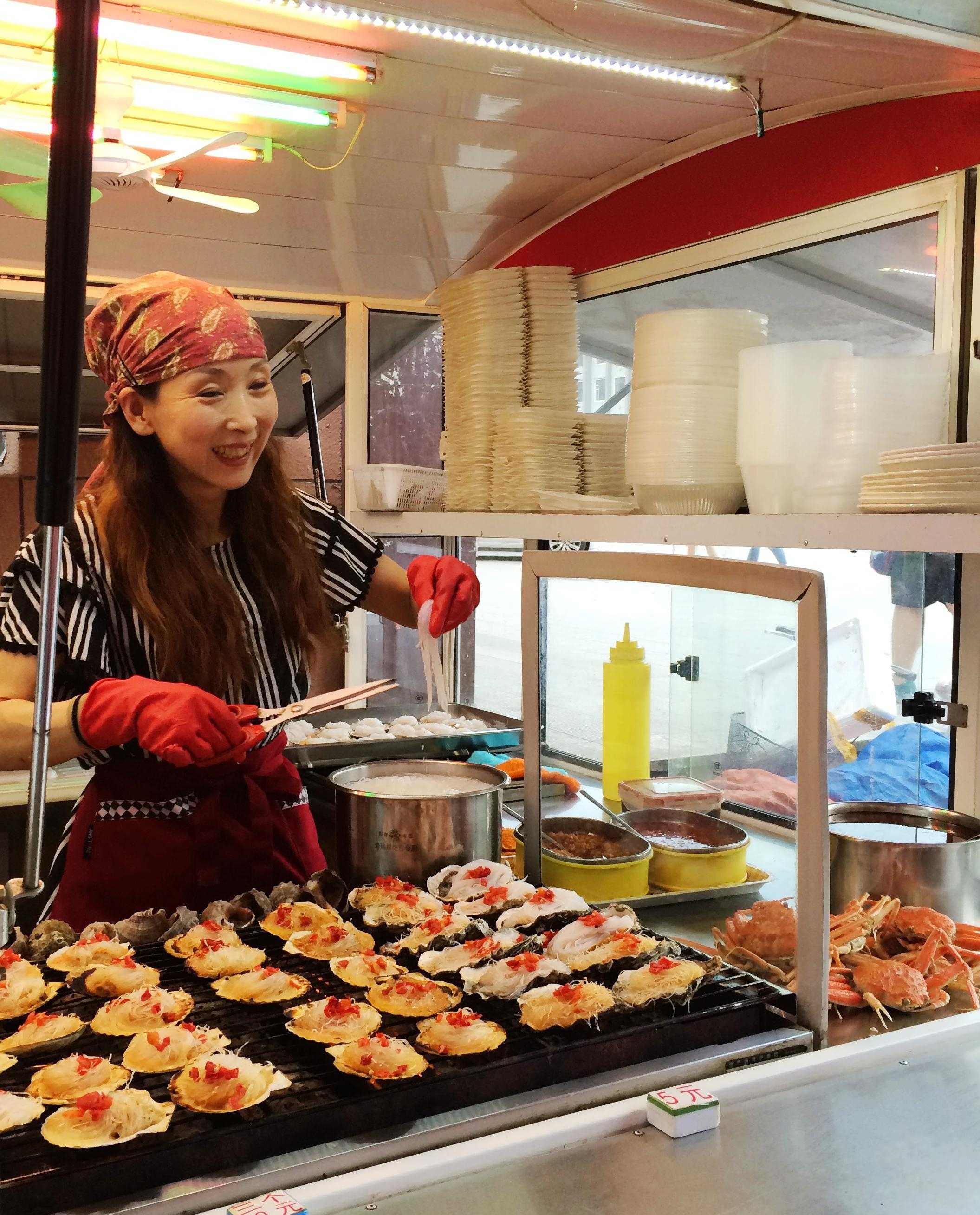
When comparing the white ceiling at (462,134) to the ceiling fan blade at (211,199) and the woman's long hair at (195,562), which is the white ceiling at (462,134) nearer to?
the ceiling fan blade at (211,199)

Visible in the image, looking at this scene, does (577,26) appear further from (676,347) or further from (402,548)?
(402,548)

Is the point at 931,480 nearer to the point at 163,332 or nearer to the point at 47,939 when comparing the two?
the point at 163,332

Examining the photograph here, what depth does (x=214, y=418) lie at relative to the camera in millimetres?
1831

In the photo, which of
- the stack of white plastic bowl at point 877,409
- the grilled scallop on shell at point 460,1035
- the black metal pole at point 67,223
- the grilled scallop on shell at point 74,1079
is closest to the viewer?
the black metal pole at point 67,223

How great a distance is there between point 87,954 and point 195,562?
75 cm

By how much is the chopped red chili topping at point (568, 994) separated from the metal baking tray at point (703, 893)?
551mm

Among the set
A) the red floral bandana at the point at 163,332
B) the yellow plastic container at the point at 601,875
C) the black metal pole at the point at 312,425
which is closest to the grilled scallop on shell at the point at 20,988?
the yellow plastic container at the point at 601,875

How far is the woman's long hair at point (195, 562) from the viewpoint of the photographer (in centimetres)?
182

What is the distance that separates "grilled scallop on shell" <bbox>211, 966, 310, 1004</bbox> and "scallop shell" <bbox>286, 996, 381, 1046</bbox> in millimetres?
57

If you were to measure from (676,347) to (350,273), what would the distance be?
191cm

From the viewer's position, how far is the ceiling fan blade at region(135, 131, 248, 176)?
7.80 feet

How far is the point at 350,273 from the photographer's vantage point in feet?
12.8

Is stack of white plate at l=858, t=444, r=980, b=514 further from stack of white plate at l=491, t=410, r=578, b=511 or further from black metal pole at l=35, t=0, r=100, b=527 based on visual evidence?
black metal pole at l=35, t=0, r=100, b=527

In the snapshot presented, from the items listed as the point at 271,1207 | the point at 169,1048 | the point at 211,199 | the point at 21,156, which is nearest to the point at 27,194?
the point at 21,156
